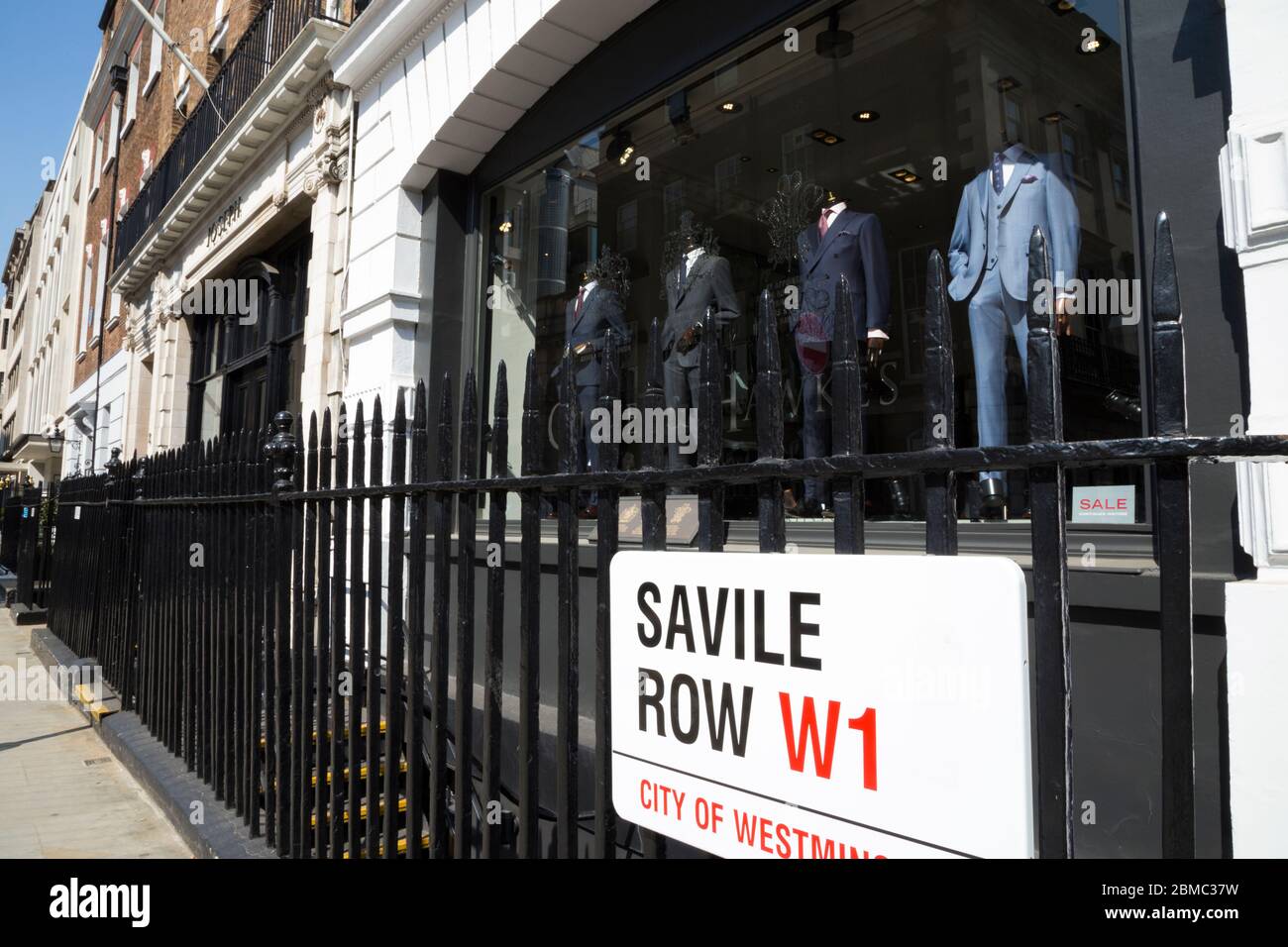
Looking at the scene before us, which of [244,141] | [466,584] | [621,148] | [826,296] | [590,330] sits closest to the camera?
[466,584]

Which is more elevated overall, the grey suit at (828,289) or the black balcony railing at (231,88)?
the black balcony railing at (231,88)

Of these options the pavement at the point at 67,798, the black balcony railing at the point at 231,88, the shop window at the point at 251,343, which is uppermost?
the black balcony railing at the point at 231,88

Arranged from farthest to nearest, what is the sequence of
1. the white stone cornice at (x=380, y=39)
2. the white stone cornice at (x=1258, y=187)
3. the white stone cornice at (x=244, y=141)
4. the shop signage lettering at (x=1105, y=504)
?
the white stone cornice at (x=244, y=141), the white stone cornice at (x=380, y=39), the shop signage lettering at (x=1105, y=504), the white stone cornice at (x=1258, y=187)

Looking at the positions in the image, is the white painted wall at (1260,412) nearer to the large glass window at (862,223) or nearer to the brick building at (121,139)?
the large glass window at (862,223)

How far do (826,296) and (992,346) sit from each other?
44.2 inches

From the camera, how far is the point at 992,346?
3.60 meters

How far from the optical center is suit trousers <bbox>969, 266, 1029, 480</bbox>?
3.58 m

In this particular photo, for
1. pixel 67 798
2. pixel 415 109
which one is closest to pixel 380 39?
pixel 415 109

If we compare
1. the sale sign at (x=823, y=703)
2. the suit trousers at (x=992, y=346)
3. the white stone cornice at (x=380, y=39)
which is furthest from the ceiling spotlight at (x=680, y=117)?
the sale sign at (x=823, y=703)

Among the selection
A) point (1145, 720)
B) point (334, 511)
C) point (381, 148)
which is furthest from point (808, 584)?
point (381, 148)

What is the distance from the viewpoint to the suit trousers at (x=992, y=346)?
11.7 ft

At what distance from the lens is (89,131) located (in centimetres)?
2191

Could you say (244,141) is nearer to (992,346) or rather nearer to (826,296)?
(826,296)

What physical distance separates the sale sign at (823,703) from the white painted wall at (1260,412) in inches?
43.4
